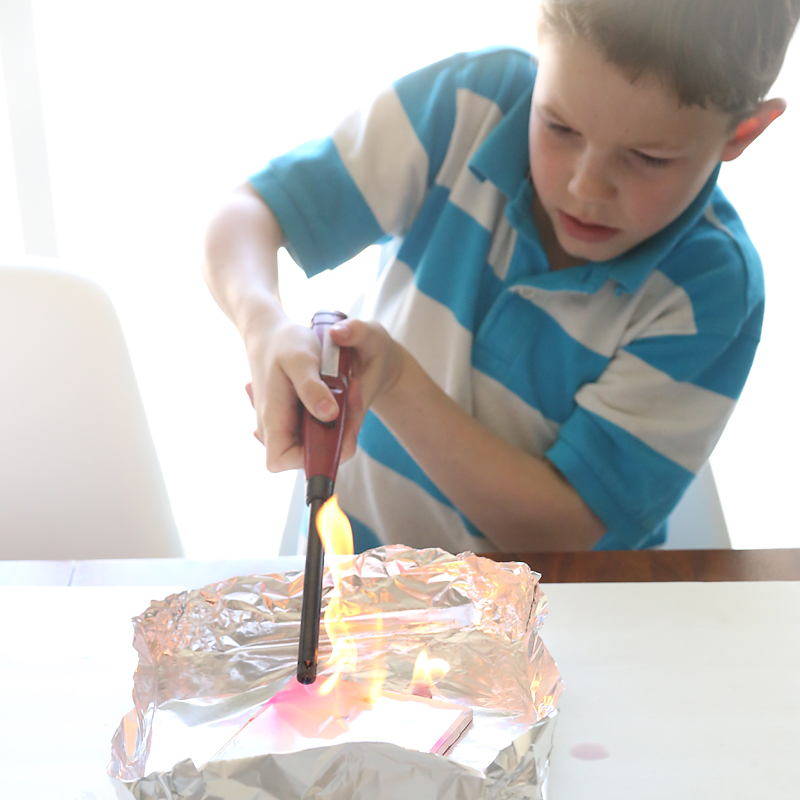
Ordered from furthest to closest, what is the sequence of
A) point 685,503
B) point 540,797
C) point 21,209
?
point 21,209, point 685,503, point 540,797

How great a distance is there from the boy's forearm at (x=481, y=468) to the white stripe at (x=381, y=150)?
0.17 metres

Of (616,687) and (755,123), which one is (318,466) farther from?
(755,123)

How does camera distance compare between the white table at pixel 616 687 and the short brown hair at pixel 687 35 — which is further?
the short brown hair at pixel 687 35

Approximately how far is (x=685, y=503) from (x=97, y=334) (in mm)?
562

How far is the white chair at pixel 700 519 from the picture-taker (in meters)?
0.76

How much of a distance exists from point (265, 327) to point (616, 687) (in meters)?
0.32

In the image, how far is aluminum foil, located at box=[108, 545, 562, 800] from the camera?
0.29m

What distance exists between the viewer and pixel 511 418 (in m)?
0.69

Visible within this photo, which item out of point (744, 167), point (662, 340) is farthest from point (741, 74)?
point (744, 167)

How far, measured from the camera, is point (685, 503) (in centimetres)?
79

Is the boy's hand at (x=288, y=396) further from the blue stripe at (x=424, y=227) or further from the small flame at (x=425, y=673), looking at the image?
the blue stripe at (x=424, y=227)

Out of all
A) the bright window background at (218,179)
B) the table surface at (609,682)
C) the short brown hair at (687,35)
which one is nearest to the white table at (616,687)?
the table surface at (609,682)

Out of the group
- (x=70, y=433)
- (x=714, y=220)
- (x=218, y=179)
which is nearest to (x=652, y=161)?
(x=714, y=220)

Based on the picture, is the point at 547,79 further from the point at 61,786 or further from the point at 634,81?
the point at 61,786
